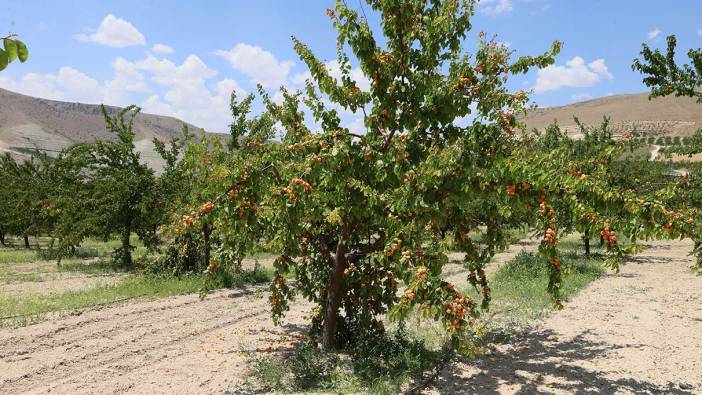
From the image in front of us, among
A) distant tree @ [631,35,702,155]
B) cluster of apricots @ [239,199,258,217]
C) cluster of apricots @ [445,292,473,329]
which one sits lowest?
cluster of apricots @ [445,292,473,329]

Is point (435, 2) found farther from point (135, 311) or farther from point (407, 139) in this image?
point (135, 311)

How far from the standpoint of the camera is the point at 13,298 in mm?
12289

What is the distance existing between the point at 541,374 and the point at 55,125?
177952mm

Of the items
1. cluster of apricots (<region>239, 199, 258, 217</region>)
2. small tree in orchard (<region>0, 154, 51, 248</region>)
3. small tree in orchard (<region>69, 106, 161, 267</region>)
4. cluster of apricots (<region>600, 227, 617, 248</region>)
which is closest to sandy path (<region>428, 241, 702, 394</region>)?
cluster of apricots (<region>600, 227, 617, 248</region>)

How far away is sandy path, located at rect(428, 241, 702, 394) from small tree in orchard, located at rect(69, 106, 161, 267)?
44.1ft

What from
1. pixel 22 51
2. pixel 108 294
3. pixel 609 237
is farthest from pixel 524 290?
pixel 22 51

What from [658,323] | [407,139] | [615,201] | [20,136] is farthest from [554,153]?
[20,136]

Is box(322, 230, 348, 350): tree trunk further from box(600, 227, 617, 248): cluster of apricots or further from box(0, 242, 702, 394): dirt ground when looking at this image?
box(600, 227, 617, 248): cluster of apricots

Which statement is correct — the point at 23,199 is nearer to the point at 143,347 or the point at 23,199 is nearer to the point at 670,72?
the point at 143,347

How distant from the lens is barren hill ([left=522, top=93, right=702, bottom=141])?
110 m

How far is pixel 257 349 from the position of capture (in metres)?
8.43

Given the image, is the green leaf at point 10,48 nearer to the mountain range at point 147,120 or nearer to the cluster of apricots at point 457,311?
the cluster of apricots at point 457,311

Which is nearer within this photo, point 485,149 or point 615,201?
point 615,201

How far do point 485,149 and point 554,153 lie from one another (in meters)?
1.19
